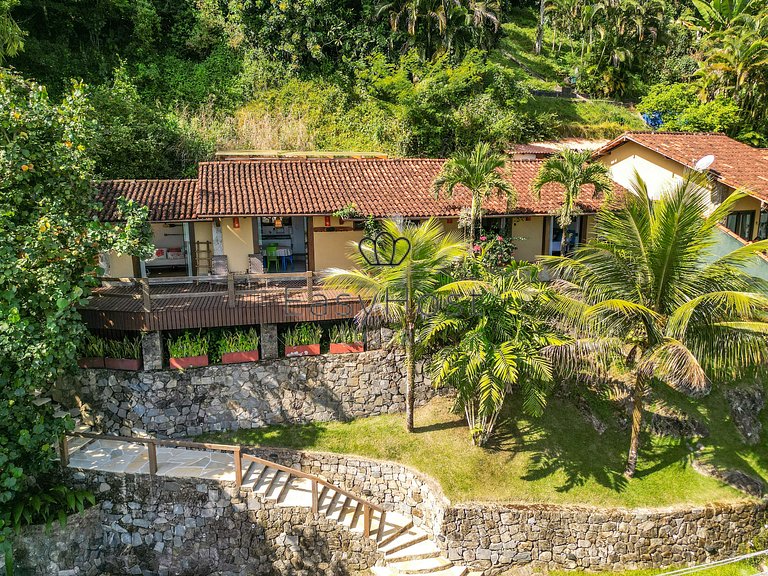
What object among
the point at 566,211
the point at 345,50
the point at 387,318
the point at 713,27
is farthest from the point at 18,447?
the point at 713,27

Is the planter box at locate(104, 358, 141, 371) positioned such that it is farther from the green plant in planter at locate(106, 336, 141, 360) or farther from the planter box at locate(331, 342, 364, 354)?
the planter box at locate(331, 342, 364, 354)

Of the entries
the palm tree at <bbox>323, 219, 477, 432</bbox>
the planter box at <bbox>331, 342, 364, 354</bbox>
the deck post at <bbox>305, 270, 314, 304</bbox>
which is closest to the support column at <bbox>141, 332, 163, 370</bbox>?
the deck post at <bbox>305, 270, 314, 304</bbox>

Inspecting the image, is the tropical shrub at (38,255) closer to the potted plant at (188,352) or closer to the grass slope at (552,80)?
the potted plant at (188,352)

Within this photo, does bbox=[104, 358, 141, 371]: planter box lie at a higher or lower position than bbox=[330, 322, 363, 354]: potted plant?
lower

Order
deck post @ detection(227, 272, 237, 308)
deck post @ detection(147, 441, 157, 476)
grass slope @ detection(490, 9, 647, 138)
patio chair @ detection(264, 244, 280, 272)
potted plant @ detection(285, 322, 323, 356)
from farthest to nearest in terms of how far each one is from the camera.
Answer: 1. grass slope @ detection(490, 9, 647, 138)
2. patio chair @ detection(264, 244, 280, 272)
3. potted plant @ detection(285, 322, 323, 356)
4. deck post @ detection(227, 272, 237, 308)
5. deck post @ detection(147, 441, 157, 476)

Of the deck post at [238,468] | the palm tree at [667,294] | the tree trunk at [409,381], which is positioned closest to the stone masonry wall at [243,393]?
the tree trunk at [409,381]

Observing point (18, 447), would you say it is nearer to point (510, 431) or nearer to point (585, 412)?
point (510, 431)
